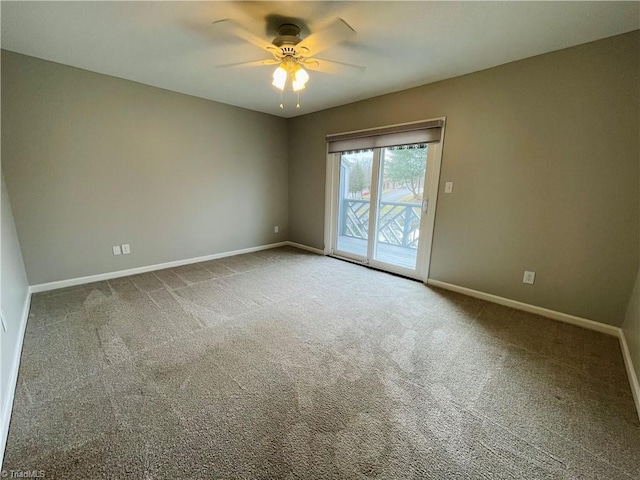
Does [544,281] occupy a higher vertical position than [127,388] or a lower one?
higher

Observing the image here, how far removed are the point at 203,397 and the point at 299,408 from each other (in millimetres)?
552

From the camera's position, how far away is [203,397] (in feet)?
4.82

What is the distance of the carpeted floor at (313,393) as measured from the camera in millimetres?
1141

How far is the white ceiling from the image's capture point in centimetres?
165

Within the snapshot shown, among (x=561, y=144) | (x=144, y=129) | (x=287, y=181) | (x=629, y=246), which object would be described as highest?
(x=144, y=129)

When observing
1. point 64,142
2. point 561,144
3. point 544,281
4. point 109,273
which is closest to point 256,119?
point 64,142

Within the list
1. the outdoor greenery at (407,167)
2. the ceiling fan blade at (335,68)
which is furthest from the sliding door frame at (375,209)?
the ceiling fan blade at (335,68)

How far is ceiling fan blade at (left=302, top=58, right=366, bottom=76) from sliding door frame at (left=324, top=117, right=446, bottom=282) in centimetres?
88

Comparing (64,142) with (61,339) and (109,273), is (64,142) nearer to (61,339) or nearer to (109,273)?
(109,273)

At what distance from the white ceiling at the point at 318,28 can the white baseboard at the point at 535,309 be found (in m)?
2.20

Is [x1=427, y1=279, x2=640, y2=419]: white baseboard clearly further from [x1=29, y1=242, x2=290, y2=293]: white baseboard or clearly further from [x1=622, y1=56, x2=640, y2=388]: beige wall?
[x1=29, y1=242, x2=290, y2=293]: white baseboard

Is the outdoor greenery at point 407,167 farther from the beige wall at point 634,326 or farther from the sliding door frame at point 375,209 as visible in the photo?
the beige wall at point 634,326

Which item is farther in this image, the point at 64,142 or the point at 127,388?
the point at 64,142

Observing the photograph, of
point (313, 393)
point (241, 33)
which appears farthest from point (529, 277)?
point (241, 33)
